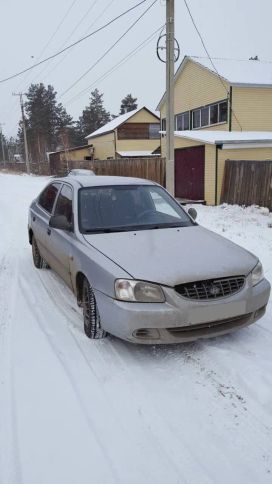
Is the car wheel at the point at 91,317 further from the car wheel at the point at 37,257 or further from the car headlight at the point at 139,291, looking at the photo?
the car wheel at the point at 37,257

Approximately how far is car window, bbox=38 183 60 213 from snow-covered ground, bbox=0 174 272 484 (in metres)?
1.80

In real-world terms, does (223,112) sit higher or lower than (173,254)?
higher

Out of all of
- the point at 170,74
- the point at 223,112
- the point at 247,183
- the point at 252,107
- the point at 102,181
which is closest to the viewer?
the point at 102,181

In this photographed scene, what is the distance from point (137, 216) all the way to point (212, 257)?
4.30 feet

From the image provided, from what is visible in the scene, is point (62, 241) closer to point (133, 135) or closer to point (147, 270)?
point (147, 270)

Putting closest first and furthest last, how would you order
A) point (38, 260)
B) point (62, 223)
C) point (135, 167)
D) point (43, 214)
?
point (62, 223) → point (43, 214) → point (38, 260) → point (135, 167)

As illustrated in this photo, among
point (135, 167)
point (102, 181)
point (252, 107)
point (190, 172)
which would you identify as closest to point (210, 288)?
point (102, 181)

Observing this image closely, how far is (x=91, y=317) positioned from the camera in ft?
13.2

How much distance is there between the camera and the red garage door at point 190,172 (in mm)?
17531

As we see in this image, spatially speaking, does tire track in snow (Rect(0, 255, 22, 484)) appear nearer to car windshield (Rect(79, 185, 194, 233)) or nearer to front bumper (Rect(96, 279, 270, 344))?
front bumper (Rect(96, 279, 270, 344))

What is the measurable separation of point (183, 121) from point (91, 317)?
947 inches

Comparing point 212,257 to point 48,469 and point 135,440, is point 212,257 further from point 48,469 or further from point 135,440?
point 48,469

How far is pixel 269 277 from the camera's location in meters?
6.04

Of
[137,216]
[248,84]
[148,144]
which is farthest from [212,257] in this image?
[148,144]
